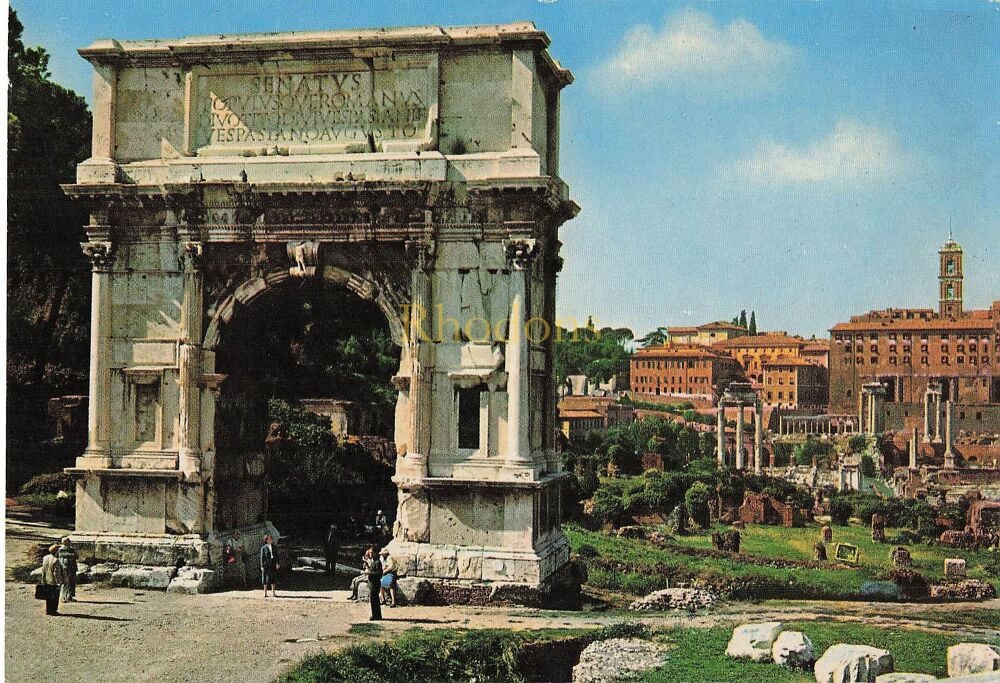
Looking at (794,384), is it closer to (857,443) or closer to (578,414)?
(857,443)

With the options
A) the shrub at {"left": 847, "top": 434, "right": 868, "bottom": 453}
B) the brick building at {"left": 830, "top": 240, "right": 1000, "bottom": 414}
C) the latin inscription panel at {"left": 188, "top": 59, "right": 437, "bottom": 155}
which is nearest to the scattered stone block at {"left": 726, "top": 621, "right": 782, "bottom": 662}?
the brick building at {"left": 830, "top": 240, "right": 1000, "bottom": 414}

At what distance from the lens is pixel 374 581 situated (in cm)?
1533

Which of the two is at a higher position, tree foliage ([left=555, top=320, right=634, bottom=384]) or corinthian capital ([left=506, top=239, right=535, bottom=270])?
corinthian capital ([left=506, top=239, right=535, bottom=270])

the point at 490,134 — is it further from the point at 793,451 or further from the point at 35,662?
the point at 793,451

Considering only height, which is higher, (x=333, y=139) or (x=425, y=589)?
(x=333, y=139)

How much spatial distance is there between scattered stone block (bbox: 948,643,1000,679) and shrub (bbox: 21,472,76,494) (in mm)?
18708

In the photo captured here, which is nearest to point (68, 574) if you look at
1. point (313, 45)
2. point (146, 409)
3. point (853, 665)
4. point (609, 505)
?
point (146, 409)

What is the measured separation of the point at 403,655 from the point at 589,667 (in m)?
2.45

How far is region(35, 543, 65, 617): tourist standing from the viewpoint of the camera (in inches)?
599

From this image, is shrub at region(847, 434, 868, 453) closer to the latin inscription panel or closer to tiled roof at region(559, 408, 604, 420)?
tiled roof at region(559, 408, 604, 420)

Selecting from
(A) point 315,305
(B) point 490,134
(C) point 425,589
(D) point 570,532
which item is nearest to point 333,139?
(B) point 490,134

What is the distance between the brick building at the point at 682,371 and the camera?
2748 centimetres

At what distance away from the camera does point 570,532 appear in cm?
2347

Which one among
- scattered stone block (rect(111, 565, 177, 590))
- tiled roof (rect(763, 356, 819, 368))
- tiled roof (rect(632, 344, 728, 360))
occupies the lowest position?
scattered stone block (rect(111, 565, 177, 590))
